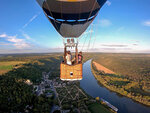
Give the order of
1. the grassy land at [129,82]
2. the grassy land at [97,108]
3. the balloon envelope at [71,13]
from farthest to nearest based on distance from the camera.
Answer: the grassy land at [129,82] → the grassy land at [97,108] → the balloon envelope at [71,13]

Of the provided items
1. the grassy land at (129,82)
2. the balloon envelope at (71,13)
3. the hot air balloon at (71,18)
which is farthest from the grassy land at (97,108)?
the balloon envelope at (71,13)

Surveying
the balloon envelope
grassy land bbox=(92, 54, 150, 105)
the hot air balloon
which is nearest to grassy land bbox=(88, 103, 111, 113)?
grassy land bbox=(92, 54, 150, 105)

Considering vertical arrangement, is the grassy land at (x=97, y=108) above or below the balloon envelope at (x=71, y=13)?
below

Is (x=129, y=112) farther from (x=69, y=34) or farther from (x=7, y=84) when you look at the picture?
(x=7, y=84)

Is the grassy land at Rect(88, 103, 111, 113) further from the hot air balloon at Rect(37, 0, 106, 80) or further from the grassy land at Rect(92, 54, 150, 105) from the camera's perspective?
the hot air balloon at Rect(37, 0, 106, 80)

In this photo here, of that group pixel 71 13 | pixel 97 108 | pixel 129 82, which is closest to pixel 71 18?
pixel 71 13

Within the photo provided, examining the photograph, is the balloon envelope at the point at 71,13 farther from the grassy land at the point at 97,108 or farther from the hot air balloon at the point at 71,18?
the grassy land at the point at 97,108
